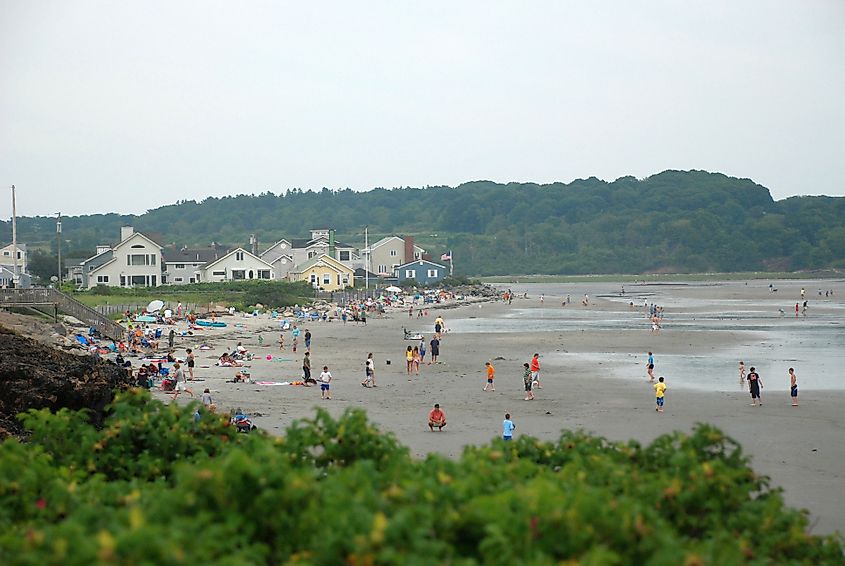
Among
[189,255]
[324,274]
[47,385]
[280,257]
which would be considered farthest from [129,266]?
[47,385]

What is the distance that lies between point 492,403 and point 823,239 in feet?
537

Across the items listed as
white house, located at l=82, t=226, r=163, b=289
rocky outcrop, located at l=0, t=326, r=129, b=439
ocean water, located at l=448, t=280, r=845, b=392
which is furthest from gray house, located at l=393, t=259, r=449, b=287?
A: rocky outcrop, located at l=0, t=326, r=129, b=439

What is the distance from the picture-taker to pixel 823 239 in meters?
175

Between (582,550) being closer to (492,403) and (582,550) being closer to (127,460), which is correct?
(127,460)

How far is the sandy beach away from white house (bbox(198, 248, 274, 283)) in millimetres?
27208

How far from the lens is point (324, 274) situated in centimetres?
9412

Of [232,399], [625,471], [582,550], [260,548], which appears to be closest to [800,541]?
[625,471]

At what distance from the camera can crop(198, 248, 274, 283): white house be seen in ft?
289

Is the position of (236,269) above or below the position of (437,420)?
above

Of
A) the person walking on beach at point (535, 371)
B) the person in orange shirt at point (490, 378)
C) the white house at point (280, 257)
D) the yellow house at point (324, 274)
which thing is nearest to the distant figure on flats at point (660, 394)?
the person walking on beach at point (535, 371)

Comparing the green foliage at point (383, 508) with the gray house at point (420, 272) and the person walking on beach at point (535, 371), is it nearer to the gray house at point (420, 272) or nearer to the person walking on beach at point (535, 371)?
the person walking on beach at point (535, 371)

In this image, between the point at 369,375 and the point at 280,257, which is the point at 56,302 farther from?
the point at 280,257

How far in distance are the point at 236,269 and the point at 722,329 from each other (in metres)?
48.4

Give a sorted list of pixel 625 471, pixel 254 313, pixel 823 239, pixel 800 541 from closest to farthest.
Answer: pixel 800 541
pixel 625 471
pixel 254 313
pixel 823 239
